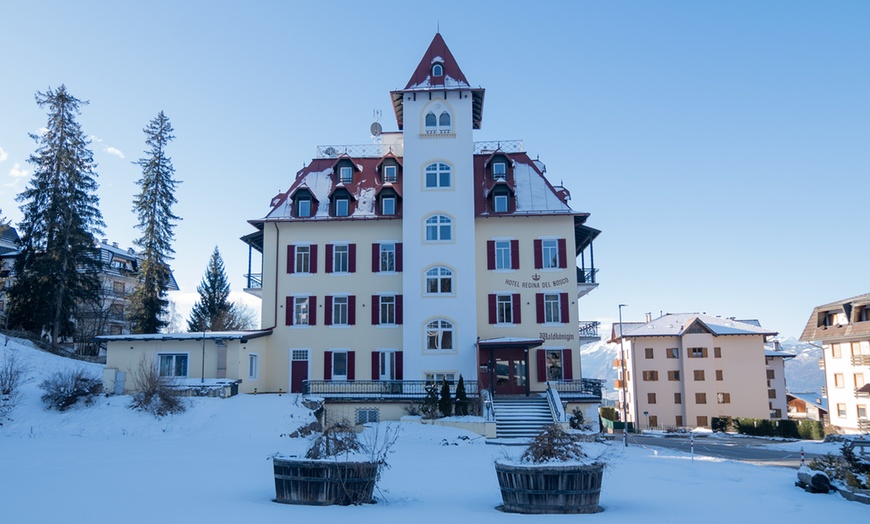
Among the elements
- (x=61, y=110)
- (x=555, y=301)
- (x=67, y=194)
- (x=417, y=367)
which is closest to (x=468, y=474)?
(x=417, y=367)

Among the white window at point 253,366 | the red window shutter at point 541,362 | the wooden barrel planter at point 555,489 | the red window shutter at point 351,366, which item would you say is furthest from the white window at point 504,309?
the wooden barrel planter at point 555,489

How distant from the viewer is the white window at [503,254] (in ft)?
129

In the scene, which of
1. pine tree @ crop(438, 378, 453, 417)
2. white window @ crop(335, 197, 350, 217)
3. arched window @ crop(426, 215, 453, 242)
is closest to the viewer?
pine tree @ crop(438, 378, 453, 417)

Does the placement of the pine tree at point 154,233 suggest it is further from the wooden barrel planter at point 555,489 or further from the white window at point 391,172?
the wooden barrel planter at point 555,489

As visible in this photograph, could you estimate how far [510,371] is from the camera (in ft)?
123

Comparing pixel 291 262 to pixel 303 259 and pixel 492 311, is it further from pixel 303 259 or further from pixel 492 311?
pixel 492 311

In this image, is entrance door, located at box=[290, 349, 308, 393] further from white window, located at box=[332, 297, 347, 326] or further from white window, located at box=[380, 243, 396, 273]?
white window, located at box=[380, 243, 396, 273]

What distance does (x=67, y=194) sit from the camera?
46219mm

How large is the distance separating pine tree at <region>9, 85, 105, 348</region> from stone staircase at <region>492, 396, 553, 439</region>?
29.1m

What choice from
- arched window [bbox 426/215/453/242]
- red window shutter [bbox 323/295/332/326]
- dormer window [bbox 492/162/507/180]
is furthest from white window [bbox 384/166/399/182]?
red window shutter [bbox 323/295/332/326]

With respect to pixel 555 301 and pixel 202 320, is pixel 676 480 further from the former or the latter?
pixel 202 320

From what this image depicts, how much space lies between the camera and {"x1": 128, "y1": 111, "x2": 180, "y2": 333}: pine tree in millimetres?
49531

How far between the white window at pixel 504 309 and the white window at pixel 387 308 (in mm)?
5835

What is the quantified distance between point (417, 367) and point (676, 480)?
21.5m
